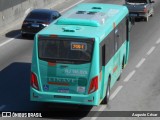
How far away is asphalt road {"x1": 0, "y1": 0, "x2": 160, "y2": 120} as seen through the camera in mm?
18250

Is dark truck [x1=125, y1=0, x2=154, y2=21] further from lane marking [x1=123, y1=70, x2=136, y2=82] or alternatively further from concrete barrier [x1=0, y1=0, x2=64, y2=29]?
lane marking [x1=123, y1=70, x2=136, y2=82]

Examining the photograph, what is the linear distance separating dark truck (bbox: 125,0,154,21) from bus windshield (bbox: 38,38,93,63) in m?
20.6

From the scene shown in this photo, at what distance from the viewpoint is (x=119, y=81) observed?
71.1ft

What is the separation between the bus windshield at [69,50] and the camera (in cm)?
1666

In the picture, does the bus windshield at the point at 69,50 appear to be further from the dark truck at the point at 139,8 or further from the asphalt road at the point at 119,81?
the dark truck at the point at 139,8

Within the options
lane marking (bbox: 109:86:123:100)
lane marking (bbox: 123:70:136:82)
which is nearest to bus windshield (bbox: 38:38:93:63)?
lane marking (bbox: 109:86:123:100)

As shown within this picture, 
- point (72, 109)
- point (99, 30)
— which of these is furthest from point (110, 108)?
point (99, 30)

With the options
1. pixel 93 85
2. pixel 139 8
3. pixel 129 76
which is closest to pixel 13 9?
pixel 139 8

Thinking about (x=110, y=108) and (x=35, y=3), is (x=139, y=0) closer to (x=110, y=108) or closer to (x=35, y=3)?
(x=35, y=3)

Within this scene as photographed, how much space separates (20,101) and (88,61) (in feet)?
11.0

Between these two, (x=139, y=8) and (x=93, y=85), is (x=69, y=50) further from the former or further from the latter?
(x=139, y=8)

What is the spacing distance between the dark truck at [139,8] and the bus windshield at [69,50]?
20.6 m

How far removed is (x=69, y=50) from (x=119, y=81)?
547cm

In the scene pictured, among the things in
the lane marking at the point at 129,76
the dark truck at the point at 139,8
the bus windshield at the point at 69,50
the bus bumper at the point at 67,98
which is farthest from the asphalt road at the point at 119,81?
the dark truck at the point at 139,8
